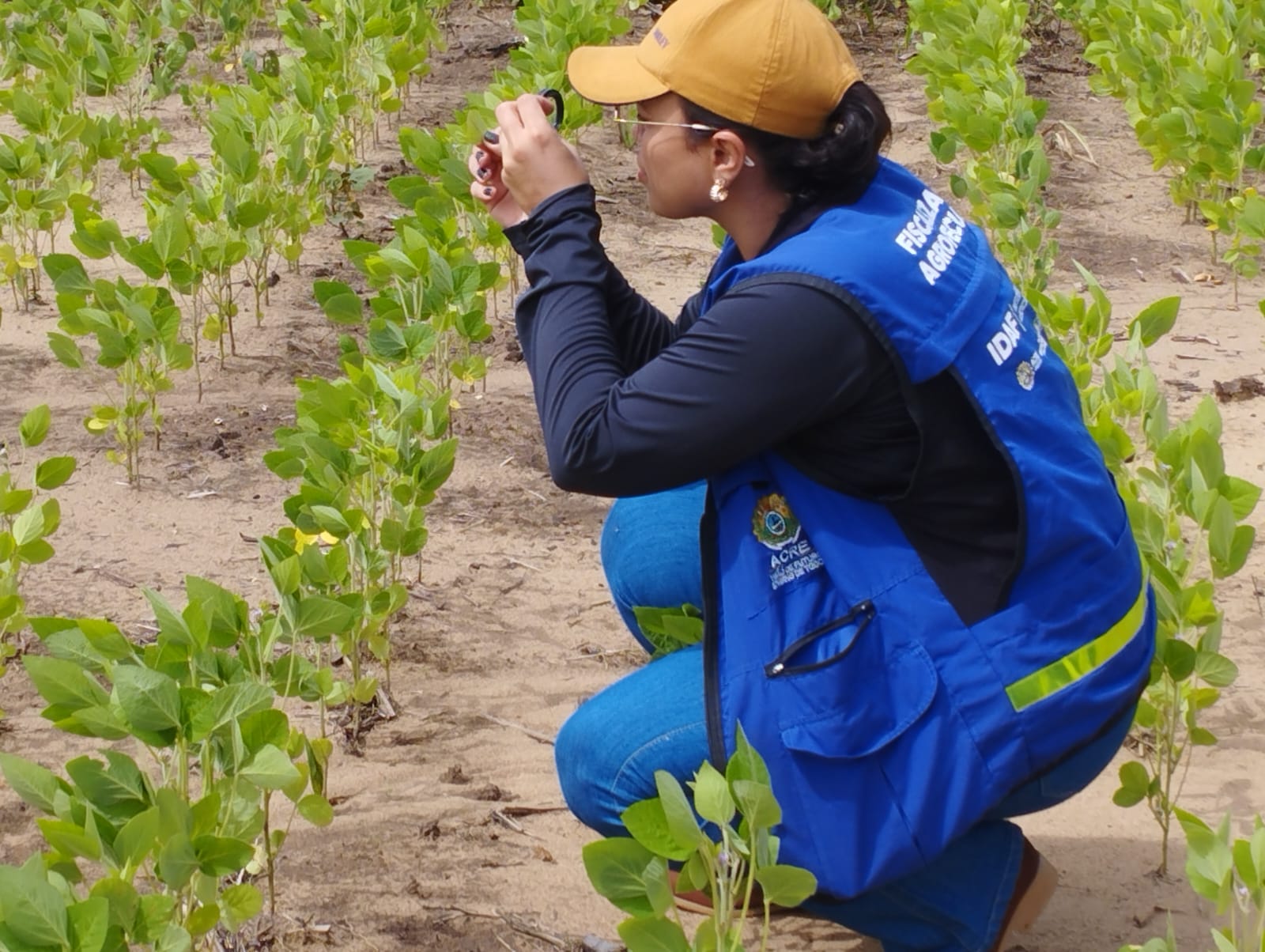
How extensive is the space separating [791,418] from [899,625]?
0.76ft

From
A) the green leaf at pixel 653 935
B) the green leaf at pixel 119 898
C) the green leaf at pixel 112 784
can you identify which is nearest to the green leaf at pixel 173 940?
the green leaf at pixel 119 898

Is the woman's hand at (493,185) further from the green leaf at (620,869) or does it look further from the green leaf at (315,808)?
the green leaf at (620,869)

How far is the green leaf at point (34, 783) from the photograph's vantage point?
151cm

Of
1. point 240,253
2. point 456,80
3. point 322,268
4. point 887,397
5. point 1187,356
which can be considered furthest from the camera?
point 456,80

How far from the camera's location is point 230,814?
1595mm

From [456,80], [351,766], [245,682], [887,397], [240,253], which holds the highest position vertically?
[887,397]

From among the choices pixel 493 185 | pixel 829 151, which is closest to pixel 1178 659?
pixel 829 151

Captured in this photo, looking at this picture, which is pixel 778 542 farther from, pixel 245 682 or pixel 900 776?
pixel 245 682

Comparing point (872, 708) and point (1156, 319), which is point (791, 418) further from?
point (1156, 319)

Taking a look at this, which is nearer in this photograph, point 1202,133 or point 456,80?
point 1202,133

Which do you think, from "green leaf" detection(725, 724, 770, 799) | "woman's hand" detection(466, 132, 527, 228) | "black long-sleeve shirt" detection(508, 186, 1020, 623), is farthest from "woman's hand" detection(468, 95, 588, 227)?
"green leaf" detection(725, 724, 770, 799)

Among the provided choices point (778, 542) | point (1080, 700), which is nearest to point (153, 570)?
point (778, 542)

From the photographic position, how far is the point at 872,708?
1.67 meters

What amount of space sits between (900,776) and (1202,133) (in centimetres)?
318
